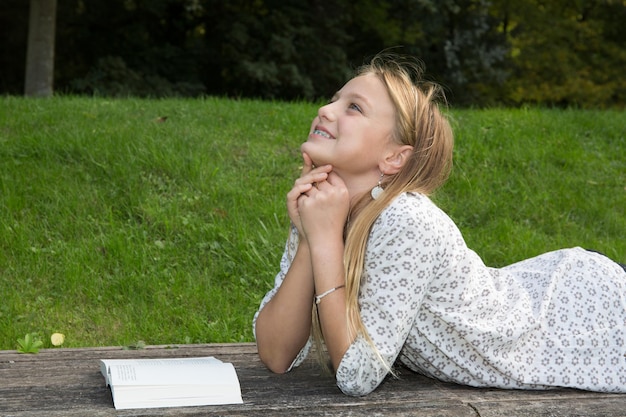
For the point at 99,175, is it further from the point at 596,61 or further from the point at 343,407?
the point at 596,61

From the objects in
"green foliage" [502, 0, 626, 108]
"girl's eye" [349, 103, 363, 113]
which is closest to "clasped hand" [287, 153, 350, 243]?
"girl's eye" [349, 103, 363, 113]

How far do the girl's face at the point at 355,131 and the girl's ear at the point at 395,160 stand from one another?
0.07 feet

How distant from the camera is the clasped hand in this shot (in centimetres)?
274

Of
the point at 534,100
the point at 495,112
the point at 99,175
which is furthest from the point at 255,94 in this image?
the point at 99,175

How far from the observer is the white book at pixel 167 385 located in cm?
254

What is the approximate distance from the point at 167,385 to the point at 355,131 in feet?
3.18

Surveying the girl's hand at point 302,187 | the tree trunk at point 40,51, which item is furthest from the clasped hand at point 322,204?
the tree trunk at point 40,51

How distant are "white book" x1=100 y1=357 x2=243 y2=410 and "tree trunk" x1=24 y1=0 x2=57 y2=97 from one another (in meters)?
10.2

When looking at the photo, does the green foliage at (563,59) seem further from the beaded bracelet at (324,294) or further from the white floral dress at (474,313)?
the beaded bracelet at (324,294)

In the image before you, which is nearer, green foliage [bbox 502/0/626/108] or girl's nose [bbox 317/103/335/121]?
girl's nose [bbox 317/103/335/121]

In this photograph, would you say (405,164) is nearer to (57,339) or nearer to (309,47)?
(57,339)

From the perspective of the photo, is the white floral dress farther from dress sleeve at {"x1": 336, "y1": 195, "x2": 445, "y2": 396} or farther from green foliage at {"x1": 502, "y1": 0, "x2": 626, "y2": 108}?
green foliage at {"x1": 502, "y1": 0, "x2": 626, "y2": 108}

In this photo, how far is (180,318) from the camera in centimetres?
459

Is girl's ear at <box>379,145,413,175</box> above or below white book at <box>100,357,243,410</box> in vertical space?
above
